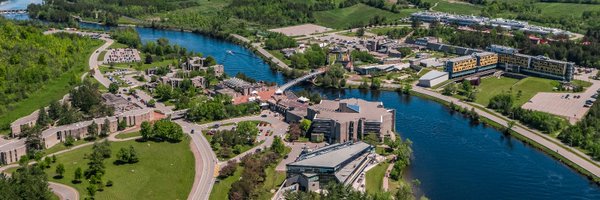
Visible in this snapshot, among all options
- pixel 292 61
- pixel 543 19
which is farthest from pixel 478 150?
pixel 543 19

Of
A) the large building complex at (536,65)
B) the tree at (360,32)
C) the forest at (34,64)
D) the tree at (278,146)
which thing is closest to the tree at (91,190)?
the tree at (278,146)

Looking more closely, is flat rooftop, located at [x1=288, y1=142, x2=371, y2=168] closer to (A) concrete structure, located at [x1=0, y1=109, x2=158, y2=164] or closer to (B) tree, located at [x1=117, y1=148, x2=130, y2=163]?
(B) tree, located at [x1=117, y1=148, x2=130, y2=163]

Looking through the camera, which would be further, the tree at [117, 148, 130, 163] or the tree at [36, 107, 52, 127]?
the tree at [36, 107, 52, 127]

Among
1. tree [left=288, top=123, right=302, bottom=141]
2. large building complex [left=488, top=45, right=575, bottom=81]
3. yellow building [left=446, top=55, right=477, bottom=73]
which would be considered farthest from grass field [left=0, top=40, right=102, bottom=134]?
large building complex [left=488, top=45, right=575, bottom=81]

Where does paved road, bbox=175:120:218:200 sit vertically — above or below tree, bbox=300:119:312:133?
below

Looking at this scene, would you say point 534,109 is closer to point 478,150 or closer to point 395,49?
point 478,150

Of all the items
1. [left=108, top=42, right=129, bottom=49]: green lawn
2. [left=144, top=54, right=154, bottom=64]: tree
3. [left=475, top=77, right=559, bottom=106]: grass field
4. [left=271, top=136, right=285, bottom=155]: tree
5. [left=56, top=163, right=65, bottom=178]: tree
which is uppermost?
[left=108, top=42, right=129, bottom=49]: green lawn

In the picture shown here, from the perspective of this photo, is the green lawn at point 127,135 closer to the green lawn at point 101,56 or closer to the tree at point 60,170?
Result: the tree at point 60,170
